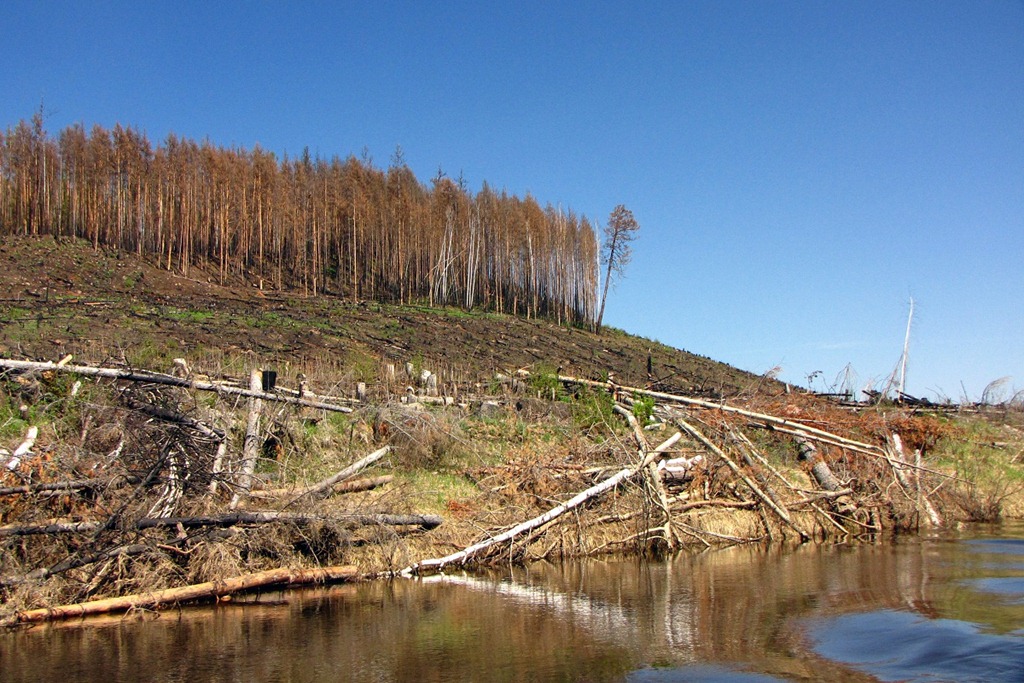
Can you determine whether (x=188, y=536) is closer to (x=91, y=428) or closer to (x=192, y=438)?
(x=192, y=438)

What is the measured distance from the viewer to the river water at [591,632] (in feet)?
23.0

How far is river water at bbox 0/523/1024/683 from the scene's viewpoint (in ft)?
23.0

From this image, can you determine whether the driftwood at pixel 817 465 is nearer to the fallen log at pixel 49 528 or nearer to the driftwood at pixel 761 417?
the driftwood at pixel 761 417

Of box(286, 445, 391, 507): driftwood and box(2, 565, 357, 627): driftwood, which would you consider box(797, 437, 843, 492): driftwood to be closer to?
box(286, 445, 391, 507): driftwood

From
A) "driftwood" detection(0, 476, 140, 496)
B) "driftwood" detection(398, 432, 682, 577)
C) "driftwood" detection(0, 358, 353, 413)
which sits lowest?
"driftwood" detection(398, 432, 682, 577)

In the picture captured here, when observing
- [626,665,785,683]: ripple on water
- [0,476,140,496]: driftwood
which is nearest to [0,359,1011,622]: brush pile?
[0,476,140,496]: driftwood

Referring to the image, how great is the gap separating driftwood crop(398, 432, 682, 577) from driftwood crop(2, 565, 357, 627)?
1.04m

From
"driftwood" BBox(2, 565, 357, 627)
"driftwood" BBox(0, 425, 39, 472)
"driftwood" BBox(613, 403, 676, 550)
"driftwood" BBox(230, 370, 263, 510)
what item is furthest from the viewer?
"driftwood" BBox(613, 403, 676, 550)

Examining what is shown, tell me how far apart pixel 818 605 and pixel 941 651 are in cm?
204

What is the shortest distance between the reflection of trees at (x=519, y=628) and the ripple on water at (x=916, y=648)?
26 centimetres

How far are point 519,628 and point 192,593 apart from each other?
12.8ft

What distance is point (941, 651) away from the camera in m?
7.22

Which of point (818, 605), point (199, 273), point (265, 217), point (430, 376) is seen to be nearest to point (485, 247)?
point (265, 217)

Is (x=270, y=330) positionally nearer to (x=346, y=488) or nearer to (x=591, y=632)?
(x=346, y=488)
